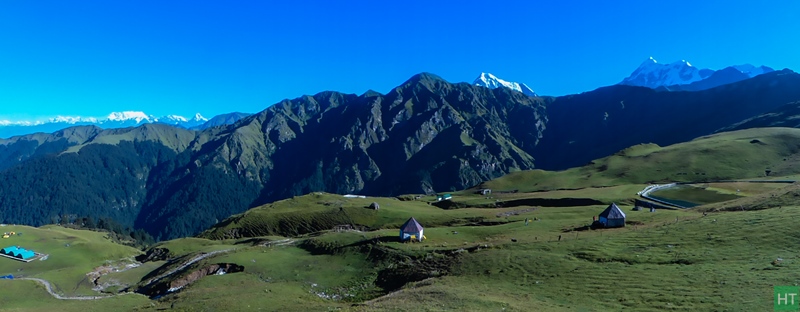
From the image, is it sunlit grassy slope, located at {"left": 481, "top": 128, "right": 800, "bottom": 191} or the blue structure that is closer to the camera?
the blue structure

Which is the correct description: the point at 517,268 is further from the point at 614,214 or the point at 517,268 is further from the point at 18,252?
the point at 18,252

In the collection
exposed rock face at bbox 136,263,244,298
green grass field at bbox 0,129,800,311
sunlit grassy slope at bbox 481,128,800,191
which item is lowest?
exposed rock face at bbox 136,263,244,298

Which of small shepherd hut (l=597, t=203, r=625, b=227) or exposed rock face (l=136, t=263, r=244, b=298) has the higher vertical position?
small shepherd hut (l=597, t=203, r=625, b=227)

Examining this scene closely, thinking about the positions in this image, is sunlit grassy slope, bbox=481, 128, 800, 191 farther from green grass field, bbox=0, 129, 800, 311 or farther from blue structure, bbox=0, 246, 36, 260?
blue structure, bbox=0, 246, 36, 260

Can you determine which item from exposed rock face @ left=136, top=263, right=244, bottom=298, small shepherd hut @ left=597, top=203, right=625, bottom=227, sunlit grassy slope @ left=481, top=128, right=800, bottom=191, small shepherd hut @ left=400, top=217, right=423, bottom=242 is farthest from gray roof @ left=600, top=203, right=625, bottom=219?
sunlit grassy slope @ left=481, top=128, right=800, bottom=191

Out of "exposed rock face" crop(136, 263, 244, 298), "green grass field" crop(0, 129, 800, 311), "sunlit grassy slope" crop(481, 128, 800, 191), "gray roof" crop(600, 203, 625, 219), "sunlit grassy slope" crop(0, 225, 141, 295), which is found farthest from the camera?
"sunlit grassy slope" crop(481, 128, 800, 191)

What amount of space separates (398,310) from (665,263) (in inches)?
1030

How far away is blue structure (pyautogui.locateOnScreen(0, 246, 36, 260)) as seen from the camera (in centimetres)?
11312

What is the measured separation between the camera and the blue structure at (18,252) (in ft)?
371

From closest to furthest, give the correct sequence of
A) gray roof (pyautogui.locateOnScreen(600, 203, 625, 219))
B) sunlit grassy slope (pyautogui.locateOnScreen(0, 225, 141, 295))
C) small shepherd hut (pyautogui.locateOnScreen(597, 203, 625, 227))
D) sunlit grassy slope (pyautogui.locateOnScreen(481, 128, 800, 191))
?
small shepherd hut (pyautogui.locateOnScreen(597, 203, 625, 227)), gray roof (pyautogui.locateOnScreen(600, 203, 625, 219)), sunlit grassy slope (pyautogui.locateOnScreen(0, 225, 141, 295)), sunlit grassy slope (pyautogui.locateOnScreen(481, 128, 800, 191))

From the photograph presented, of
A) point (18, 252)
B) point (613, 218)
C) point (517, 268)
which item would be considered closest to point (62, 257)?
point (18, 252)

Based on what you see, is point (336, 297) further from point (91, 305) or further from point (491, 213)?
point (491, 213)

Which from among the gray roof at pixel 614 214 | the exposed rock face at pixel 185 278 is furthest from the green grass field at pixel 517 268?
the gray roof at pixel 614 214

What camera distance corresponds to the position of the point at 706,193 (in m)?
102
